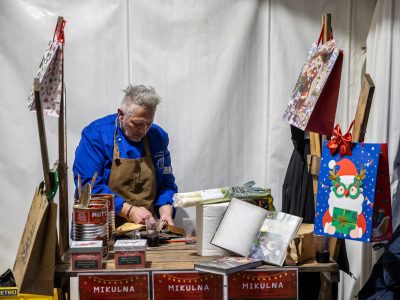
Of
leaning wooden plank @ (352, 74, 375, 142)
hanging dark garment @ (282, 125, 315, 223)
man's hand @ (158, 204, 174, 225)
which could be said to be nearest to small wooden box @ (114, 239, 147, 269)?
man's hand @ (158, 204, 174, 225)

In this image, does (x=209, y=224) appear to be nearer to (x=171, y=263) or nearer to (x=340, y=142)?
(x=171, y=263)

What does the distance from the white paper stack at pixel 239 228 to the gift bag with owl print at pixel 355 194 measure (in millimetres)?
256

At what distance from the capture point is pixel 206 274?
2088mm

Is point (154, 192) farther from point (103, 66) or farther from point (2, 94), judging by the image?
point (2, 94)

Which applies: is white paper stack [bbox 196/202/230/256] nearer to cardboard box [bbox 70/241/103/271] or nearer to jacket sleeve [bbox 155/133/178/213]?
cardboard box [bbox 70/241/103/271]

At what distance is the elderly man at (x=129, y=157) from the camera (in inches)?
119

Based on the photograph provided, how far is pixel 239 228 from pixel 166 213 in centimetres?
94

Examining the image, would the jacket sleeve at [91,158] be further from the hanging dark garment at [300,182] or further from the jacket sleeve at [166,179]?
the hanging dark garment at [300,182]

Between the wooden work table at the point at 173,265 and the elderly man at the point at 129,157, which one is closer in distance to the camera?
the wooden work table at the point at 173,265

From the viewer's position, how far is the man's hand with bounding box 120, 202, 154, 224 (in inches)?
111

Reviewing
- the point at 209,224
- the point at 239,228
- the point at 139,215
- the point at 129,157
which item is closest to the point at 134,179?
the point at 129,157

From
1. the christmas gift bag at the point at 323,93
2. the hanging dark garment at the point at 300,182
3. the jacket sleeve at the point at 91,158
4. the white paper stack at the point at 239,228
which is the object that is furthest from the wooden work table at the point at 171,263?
the hanging dark garment at the point at 300,182

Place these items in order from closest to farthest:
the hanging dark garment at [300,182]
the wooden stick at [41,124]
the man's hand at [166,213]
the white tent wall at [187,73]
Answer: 1. the wooden stick at [41,124]
2. the man's hand at [166,213]
3. the hanging dark garment at [300,182]
4. the white tent wall at [187,73]

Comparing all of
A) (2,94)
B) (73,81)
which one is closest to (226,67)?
(73,81)
